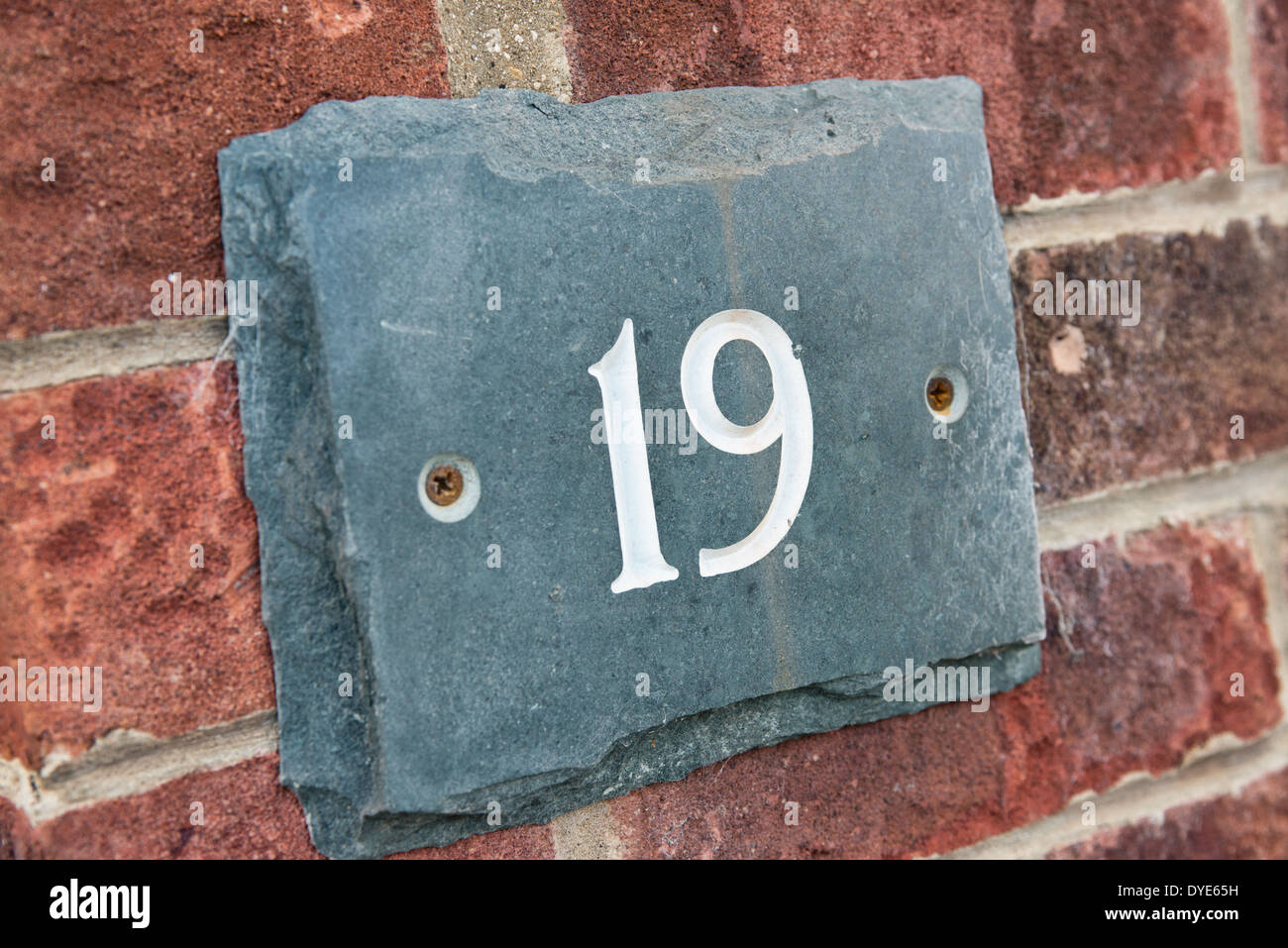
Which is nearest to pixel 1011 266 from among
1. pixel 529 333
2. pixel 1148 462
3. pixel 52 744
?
pixel 1148 462

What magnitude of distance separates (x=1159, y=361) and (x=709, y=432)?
39cm

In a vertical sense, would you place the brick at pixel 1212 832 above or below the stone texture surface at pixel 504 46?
below

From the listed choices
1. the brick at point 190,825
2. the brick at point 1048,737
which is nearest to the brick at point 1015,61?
the brick at point 1048,737

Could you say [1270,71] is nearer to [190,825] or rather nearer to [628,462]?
[628,462]

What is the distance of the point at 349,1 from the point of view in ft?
1.74

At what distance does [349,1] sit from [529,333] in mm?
195

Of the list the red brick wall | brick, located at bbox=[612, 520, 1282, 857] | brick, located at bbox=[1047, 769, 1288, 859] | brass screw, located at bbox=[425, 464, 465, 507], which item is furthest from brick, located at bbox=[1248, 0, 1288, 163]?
brass screw, located at bbox=[425, 464, 465, 507]

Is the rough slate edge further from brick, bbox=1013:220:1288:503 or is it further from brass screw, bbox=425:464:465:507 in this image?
brick, bbox=1013:220:1288:503

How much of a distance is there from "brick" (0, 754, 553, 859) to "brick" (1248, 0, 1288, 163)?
2.73 ft

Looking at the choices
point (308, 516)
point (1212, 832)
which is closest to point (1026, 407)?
point (1212, 832)

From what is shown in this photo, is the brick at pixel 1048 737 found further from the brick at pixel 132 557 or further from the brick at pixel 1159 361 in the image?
the brick at pixel 132 557

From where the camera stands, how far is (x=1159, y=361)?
755 mm

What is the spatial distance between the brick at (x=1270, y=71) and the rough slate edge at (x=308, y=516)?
1.88 feet

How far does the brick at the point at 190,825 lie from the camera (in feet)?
1.57
